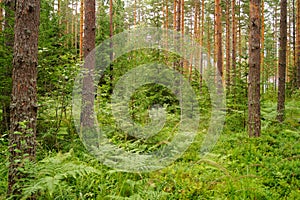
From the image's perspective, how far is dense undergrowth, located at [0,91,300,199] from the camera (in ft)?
11.9

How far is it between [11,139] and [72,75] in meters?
2.67

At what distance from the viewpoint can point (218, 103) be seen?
1084 cm

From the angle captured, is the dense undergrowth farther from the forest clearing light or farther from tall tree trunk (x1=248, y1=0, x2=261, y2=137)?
tall tree trunk (x1=248, y1=0, x2=261, y2=137)

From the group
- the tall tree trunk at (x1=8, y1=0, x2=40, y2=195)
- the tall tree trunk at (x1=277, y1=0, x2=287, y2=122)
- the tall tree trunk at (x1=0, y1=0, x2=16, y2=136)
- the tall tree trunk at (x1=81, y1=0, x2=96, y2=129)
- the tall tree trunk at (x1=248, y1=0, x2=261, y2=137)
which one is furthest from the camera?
the tall tree trunk at (x1=277, y1=0, x2=287, y2=122)

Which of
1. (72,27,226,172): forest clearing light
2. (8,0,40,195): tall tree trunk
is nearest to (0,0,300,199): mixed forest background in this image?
(8,0,40,195): tall tree trunk

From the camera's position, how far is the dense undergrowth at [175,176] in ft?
11.9

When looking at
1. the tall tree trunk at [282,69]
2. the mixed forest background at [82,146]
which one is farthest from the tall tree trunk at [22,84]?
the tall tree trunk at [282,69]

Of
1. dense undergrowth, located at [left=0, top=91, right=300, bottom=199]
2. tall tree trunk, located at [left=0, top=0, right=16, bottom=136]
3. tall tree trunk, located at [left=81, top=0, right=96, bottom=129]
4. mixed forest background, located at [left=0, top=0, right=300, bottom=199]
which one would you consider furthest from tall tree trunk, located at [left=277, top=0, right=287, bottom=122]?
tall tree trunk, located at [left=0, top=0, right=16, bottom=136]

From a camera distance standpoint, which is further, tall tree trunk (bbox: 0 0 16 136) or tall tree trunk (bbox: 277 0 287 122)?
tall tree trunk (bbox: 277 0 287 122)

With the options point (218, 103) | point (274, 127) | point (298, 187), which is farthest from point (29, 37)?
point (218, 103)

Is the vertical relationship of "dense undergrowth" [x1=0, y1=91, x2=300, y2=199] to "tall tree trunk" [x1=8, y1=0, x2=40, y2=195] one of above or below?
below

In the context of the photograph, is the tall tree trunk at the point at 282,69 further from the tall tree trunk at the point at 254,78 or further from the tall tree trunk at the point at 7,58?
the tall tree trunk at the point at 7,58

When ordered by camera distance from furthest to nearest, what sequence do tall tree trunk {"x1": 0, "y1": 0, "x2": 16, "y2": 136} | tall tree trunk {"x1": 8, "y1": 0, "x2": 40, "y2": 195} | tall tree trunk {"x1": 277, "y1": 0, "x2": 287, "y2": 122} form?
tall tree trunk {"x1": 277, "y1": 0, "x2": 287, "y2": 122}, tall tree trunk {"x1": 0, "y1": 0, "x2": 16, "y2": 136}, tall tree trunk {"x1": 8, "y1": 0, "x2": 40, "y2": 195}

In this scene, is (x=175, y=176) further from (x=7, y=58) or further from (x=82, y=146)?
(x=7, y=58)
